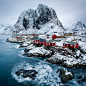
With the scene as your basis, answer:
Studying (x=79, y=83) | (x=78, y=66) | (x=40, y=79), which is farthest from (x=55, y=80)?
(x=78, y=66)

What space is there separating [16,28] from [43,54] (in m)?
175

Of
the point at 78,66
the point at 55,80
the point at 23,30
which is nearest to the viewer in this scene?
the point at 55,80

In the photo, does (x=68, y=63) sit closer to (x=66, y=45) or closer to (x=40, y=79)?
(x=40, y=79)

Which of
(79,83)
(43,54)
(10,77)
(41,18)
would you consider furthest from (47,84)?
(41,18)

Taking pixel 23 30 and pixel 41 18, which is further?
pixel 23 30

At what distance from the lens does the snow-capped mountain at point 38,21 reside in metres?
142

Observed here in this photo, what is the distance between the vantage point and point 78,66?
1684 centimetres

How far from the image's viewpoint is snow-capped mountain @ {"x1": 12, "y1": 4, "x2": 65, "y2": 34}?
14179cm

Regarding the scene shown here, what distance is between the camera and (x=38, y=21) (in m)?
152

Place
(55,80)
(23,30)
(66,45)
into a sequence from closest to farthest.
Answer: (55,80)
(66,45)
(23,30)

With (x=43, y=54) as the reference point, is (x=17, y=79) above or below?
below

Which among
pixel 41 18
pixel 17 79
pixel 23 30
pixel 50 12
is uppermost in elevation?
pixel 50 12

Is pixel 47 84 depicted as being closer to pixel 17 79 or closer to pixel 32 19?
pixel 17 79

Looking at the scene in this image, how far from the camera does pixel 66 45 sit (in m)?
28.3
